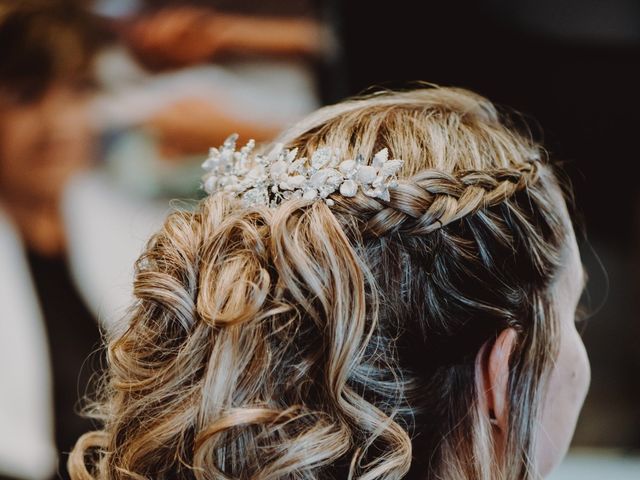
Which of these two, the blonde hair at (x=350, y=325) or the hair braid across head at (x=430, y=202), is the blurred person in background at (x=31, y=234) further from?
the hair braid across head at (x=430, y=202)

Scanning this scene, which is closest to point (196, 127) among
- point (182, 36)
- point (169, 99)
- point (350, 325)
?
point (169, 99)

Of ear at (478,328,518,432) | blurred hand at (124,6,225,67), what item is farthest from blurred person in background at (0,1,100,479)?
ear at (478,328,518,432)

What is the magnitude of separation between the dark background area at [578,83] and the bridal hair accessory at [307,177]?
0.86 meters

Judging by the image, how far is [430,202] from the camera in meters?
0.69

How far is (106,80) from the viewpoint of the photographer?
159 cm

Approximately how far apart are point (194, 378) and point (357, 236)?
23 centimetres

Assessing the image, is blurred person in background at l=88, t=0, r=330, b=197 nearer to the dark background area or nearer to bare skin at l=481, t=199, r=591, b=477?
the dark background area

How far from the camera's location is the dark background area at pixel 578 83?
158 centimetres

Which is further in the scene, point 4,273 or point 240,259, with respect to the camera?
point 4,273

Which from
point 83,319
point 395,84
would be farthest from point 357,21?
point 83,319

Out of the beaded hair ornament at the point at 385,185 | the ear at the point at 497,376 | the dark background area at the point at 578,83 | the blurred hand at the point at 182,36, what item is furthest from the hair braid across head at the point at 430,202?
the blurred hand at the point at 182,36

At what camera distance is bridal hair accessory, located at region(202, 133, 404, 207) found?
0.70 meters

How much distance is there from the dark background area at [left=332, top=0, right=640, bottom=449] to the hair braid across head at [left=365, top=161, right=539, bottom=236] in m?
0.91

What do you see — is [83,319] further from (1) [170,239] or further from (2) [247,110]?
(1) [170,239]
